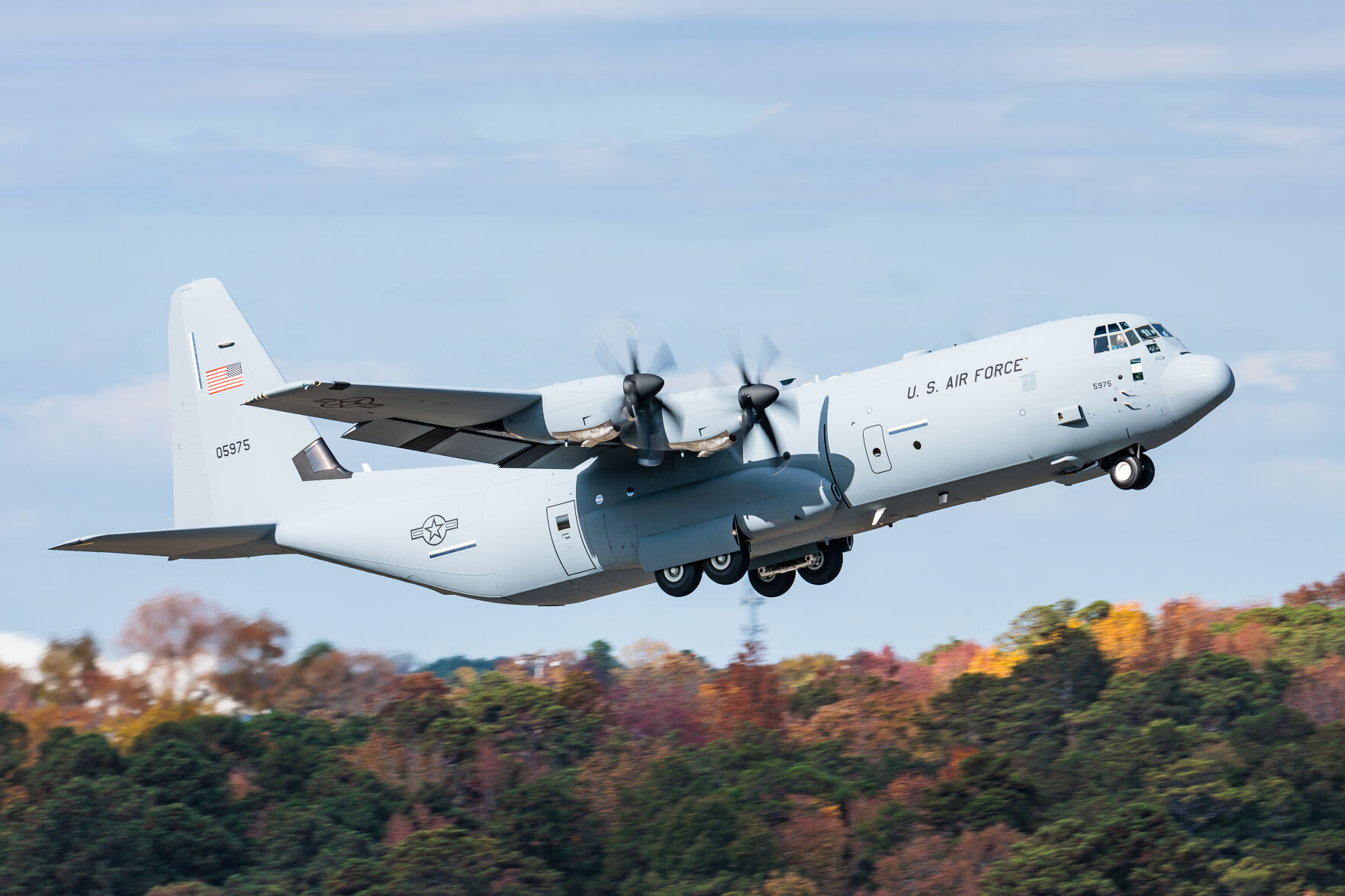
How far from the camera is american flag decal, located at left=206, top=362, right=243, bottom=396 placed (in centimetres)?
2770

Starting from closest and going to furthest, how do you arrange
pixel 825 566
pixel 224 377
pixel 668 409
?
pixel 668 409 → pixel 825 566 → pixel 224 377

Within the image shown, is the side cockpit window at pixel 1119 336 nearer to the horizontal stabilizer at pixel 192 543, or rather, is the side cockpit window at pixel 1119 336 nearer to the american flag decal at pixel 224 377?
the horizontal stabilizer at pixel 192 543

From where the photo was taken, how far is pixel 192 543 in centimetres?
2520

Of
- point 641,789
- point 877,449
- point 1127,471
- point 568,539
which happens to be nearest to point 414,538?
point 568,539

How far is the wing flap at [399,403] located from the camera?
19453 mm

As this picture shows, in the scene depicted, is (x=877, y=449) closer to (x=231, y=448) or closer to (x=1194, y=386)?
(x=1194, y=386)

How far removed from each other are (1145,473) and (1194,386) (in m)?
1.36

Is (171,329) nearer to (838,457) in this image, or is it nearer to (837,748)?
(838,457)

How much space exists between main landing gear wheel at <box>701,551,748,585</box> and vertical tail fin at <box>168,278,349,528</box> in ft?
23.0

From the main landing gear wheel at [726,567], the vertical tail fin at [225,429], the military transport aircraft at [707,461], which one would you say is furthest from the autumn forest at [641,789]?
the main landing gear wheel at [726,567]

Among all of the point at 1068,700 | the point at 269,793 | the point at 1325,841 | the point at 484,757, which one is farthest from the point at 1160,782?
the point at 269,793

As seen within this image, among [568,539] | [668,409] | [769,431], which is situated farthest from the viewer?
[568,539]

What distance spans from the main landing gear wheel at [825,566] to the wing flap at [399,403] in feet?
18.8

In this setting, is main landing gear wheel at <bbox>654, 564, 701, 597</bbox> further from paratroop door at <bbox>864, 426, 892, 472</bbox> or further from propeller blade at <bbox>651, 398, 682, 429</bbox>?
paratroop door at <bbox>864, 426, 892, 472</bbox>
